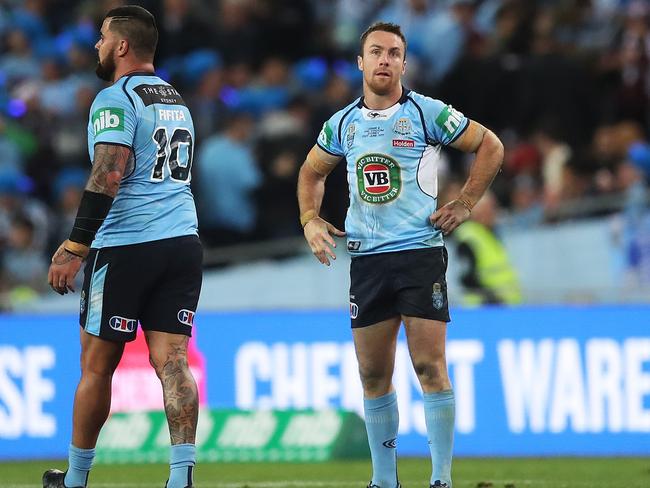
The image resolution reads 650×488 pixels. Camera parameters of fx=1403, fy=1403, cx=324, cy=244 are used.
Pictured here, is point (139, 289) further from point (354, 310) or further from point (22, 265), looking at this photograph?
point (22, 265)

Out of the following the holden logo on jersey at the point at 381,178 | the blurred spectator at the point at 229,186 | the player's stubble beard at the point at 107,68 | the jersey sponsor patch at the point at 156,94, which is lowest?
the holden logo on jersey at the point at 381,178

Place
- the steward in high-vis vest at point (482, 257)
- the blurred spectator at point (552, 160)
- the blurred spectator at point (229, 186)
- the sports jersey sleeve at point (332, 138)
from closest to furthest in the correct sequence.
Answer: the sports jersey sleeve at point (332, 138), the steward in high-vis vest at point (482, 257), the blurred spectator at point (552, 160), the blurred spectator at point (229, 186)

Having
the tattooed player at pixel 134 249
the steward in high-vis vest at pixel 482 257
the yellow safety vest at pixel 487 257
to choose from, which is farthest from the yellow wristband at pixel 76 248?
the yellow safety vest at pixel 487 257

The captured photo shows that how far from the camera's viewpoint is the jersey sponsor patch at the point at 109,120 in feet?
23.4

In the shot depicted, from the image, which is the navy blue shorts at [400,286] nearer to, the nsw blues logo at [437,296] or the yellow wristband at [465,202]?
the nsw blues logo at [437,296]

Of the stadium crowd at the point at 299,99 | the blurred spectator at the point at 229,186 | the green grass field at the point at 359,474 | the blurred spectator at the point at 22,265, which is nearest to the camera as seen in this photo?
the green grass field at the point at 359,474

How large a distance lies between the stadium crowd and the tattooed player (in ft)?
22.3

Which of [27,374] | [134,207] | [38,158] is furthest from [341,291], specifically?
[134,207]

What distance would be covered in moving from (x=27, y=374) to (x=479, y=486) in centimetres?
497

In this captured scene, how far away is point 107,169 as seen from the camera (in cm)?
711

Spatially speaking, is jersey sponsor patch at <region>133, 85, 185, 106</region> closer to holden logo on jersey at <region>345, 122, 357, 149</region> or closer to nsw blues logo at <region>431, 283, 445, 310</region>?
holden logo on jersey at <region>345, 122, 357, 149</region>

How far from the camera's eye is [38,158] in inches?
626

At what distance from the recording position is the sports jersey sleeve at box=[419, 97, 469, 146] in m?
7.48

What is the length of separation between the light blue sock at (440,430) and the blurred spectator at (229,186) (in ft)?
25.0
